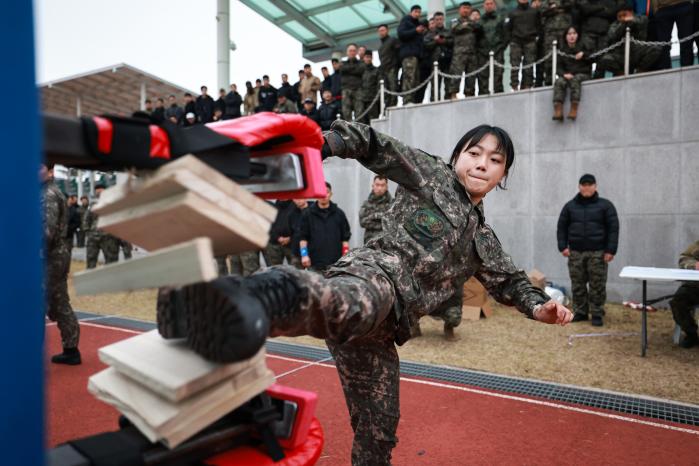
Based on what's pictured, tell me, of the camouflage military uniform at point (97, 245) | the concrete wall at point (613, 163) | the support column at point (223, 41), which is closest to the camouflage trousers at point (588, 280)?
the concrete wall at point (613, 163)

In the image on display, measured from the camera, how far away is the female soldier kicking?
133 centimetres

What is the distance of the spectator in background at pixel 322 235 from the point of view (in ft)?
21.8

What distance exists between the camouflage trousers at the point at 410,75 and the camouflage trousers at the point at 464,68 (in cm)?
72

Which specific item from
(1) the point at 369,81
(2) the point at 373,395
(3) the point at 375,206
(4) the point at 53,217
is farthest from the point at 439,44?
(2) the point at 373,395

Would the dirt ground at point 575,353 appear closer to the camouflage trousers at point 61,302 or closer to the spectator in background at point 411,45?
the camouflage trousers at point 61,302

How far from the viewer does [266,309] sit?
3.88 ft

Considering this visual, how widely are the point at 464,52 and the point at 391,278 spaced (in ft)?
26.8

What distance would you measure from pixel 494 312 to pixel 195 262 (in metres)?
6.82

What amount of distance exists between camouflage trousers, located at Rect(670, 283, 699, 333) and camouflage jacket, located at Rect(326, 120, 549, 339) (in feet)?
12.3

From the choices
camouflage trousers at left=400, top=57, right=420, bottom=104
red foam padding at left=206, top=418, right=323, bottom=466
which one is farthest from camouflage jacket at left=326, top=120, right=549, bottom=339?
camouflage trousers at left=400, top=57, right=420, bottom=104

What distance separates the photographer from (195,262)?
885 millimetres

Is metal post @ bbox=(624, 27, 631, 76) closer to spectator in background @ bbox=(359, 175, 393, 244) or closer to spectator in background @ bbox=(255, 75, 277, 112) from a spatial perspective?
spectator in background @ bbox=(359, 175, 393, 244)

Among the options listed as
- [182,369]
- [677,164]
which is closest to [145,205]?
[182,369]

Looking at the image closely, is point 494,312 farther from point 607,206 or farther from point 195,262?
point 195,262
